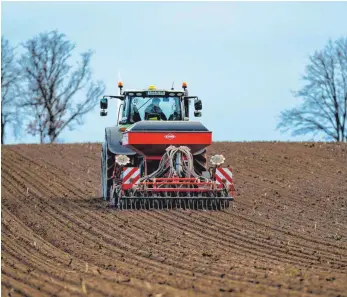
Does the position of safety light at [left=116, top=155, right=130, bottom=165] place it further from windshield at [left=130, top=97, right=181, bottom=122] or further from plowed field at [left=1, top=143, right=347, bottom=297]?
windshield at [left=130, top=97, right=181, bottom=122]

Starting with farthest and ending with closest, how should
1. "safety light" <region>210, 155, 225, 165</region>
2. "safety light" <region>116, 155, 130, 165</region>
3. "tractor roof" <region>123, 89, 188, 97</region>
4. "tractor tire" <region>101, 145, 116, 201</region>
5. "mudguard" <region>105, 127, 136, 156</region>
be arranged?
"tractor tire" <region>101, 145, 116, 201</region>, "tractor roof" <region>123, 89, 188, 97</region>, "mudguard" <region>105, 127, 136, 156</region>, "safety light" <region>210, 155, 225, 165</region>, "safety light" <region>116, 155, 130, 165</region>

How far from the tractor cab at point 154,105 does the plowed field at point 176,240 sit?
2.02 meters

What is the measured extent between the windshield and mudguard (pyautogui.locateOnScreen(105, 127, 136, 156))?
1.50 feet

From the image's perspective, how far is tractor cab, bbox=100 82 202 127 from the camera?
20.4 metres

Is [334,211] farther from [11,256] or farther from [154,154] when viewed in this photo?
[11,256]

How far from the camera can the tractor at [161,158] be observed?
18812 mm

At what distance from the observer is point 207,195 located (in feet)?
62.1

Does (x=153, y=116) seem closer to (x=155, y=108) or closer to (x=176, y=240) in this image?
(x=155, y=108)

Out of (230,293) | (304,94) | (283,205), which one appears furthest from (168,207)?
(304,94)

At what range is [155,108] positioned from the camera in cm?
2050

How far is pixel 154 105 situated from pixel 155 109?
0.09 m

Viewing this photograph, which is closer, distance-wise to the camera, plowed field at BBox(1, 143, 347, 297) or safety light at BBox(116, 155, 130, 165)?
plowed field at BBox(1, 143, 347, 297)

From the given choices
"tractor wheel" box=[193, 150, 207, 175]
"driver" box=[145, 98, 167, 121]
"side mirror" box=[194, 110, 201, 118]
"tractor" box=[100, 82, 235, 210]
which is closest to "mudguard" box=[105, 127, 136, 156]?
"tractor" box=[100, 82, 235, 210]

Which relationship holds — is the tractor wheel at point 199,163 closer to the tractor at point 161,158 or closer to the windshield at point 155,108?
the tractor at point 161,158
